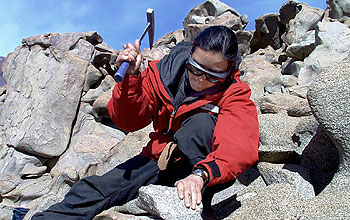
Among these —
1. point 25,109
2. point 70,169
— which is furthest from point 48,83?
point 70,169

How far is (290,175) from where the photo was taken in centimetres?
311

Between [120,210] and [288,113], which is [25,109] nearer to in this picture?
[120,210]

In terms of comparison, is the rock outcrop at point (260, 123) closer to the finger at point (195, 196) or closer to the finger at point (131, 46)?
the finger at point (195, 196)

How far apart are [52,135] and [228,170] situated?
21.8 feet

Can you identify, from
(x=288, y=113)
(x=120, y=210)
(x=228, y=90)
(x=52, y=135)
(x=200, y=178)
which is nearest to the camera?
(x=200, y=178)

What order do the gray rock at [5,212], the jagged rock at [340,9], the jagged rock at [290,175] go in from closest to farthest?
the jagged rock at [290,175] → the gray rock at [5,212] → the jagged rock at [340,9]

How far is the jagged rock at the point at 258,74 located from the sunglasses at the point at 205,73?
424 centimetres

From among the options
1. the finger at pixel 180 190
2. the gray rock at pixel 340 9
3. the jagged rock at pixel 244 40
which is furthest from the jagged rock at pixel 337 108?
the jagged rock at pixel 244 40

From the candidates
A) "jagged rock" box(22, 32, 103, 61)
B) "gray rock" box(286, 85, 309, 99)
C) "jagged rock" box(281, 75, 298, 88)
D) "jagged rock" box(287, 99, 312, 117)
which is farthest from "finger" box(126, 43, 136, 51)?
"jagged rock" box(22, 32, 103, 61)

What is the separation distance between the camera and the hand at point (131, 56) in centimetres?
293

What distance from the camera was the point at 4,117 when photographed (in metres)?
9.09

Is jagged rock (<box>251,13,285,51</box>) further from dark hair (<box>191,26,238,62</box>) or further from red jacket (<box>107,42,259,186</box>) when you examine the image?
dark hair (<box>191,26,238,62</box>)

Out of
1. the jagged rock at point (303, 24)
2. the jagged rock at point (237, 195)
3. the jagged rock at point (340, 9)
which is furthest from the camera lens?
the jagged rock at point (340, 9)

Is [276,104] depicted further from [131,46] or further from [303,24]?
[303,24]
